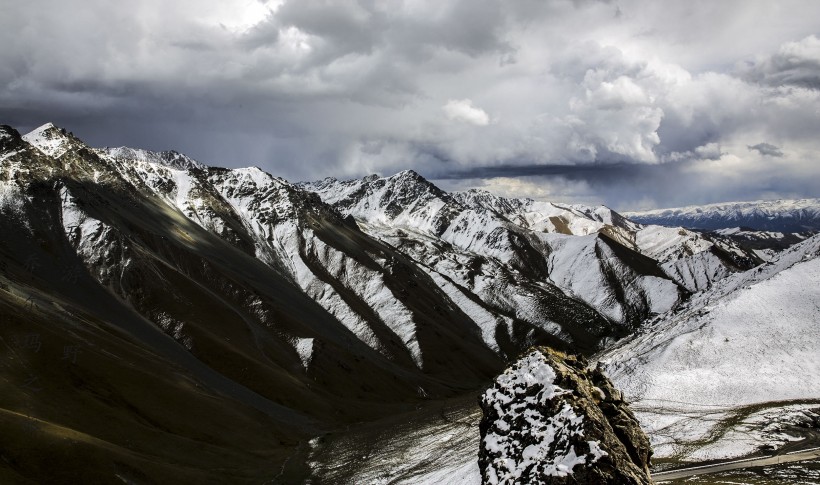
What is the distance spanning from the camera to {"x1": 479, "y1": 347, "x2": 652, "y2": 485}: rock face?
39.1 m

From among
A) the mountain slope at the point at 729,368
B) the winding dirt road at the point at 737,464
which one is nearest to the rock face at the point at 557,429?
the winding dirt road at the point at 737,464

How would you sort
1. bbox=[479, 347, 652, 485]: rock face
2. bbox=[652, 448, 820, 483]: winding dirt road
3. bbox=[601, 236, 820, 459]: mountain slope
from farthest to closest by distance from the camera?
bbox=[601, 236, 820, 459]: mountain slope < bbox=[652, 448, 820, 483]: winding dirt road < bbox=[479, 347, 652, 485]: rock face

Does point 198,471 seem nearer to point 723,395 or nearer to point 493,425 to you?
point 493,425

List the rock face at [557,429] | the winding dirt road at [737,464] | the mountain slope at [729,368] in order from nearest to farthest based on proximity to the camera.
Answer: the rock face at [557,429] < the winding dirt road at [737,464] < the mountain slope at [729,368]

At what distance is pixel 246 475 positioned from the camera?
112 m

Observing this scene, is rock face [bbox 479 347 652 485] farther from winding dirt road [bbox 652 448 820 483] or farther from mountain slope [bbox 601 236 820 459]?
Result: mountain slope [bbox 601 236 820 459]

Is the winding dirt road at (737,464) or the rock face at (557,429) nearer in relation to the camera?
the rock face at (557,429)

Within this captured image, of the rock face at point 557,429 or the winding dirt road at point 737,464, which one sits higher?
the rock face at point 557,429

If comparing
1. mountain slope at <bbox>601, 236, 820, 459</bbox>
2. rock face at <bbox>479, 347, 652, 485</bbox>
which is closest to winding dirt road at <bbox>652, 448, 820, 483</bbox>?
mountain slope at <bbox>601, 236, 820, 459</bbox>

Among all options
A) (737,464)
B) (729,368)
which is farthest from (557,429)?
(729,368)

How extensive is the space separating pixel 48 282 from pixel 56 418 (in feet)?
333

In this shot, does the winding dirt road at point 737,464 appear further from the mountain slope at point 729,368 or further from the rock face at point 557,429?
the rock face at point 557,429

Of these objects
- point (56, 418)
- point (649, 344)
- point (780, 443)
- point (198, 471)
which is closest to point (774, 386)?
point (780, 443)

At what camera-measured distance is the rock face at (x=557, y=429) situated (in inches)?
1540
